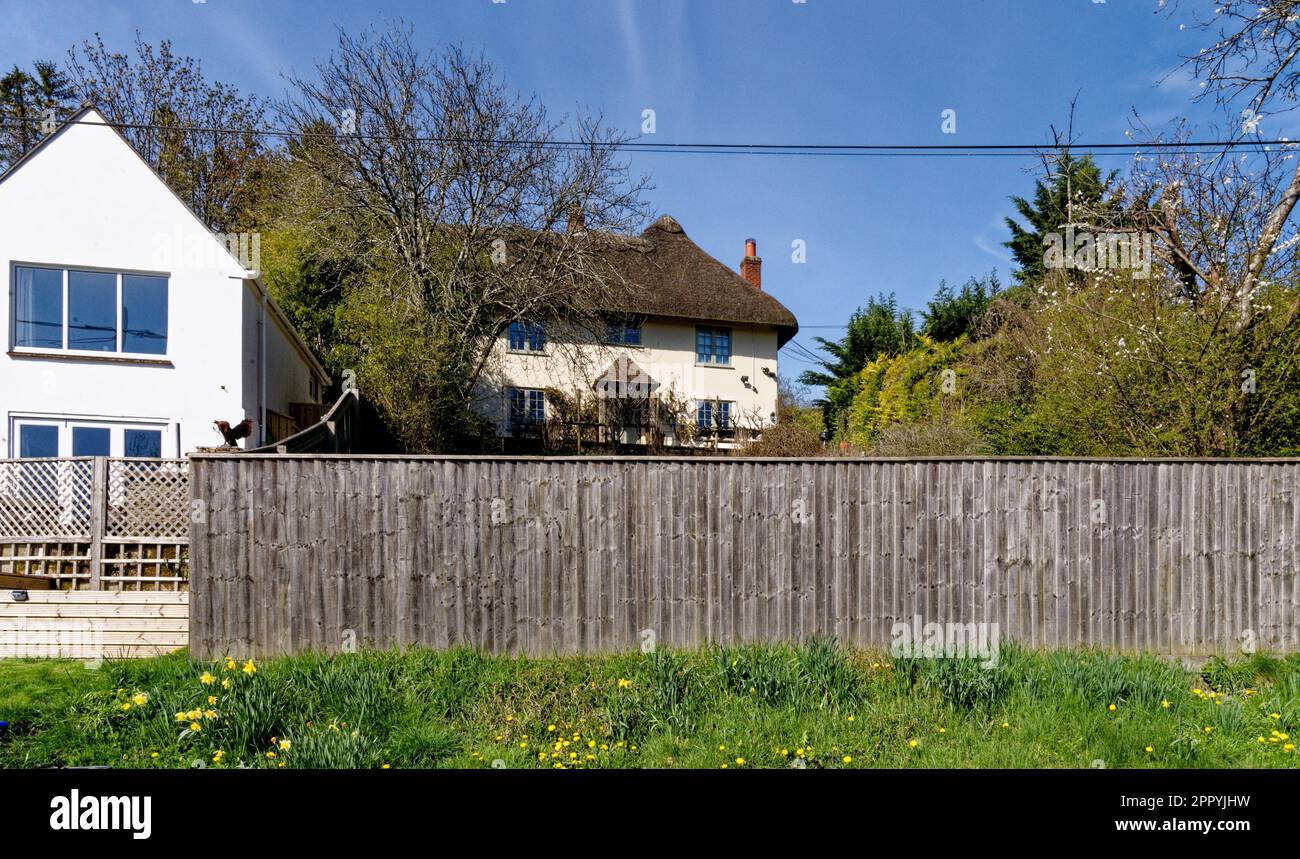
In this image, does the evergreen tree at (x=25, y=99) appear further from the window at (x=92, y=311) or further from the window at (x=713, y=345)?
the window at (x=713, y=345)

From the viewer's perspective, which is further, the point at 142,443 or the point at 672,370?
the point at 672,370

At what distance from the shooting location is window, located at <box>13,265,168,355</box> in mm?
11656

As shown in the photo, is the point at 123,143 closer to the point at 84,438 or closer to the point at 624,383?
the point at 84,438

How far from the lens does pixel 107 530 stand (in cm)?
761

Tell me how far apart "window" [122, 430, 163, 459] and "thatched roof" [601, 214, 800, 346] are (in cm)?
1463

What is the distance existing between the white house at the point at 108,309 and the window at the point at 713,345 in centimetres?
1633

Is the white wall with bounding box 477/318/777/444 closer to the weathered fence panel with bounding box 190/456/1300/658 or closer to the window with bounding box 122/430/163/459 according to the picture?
the window with bounding box 122/430/163/459

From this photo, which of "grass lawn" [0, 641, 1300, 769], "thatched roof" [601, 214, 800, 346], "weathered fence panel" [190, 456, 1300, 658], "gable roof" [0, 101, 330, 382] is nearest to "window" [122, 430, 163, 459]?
"gable roof" [0, 101, 330, 382]

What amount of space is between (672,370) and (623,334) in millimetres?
2778

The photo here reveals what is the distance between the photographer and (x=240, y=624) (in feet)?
20.9

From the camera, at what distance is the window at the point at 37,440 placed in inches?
453

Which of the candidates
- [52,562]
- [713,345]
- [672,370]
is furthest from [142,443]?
[713,345]
